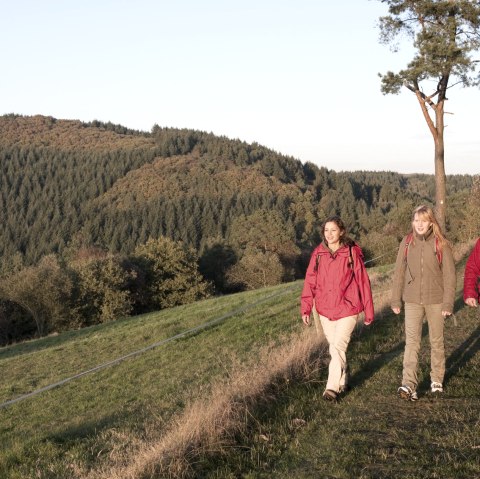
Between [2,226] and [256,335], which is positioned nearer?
[256,335]

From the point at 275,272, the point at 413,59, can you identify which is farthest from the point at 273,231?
the point at 413,59

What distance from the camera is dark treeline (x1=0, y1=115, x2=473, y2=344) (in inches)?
2881

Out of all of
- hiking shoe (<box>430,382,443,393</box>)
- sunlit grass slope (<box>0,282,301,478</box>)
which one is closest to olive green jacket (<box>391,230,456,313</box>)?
hiking shoe (<box>430,382,443,393</box>)

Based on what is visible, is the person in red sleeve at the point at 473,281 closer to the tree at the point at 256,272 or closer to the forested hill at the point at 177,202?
the tree at the point at 256,272

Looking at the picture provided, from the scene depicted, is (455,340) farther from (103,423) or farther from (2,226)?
(2,226)

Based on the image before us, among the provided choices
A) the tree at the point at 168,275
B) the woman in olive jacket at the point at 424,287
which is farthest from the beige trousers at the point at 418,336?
the tree at the point at 168,275

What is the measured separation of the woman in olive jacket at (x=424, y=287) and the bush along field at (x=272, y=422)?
1.01ft

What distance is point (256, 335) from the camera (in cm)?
1552

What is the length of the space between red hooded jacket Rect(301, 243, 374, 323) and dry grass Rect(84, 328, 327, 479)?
125cm

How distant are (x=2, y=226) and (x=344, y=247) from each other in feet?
524

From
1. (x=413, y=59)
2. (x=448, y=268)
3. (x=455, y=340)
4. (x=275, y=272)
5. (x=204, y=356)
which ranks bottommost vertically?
(x=275, y=272)

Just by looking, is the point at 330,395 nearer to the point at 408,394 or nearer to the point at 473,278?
the point at 408,394

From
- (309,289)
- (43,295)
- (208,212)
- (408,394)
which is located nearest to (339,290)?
(309,289)

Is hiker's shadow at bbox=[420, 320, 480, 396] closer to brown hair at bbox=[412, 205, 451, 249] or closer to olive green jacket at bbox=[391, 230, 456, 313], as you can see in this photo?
olive green jacket at bbox=[391, 230, 456, 313]
